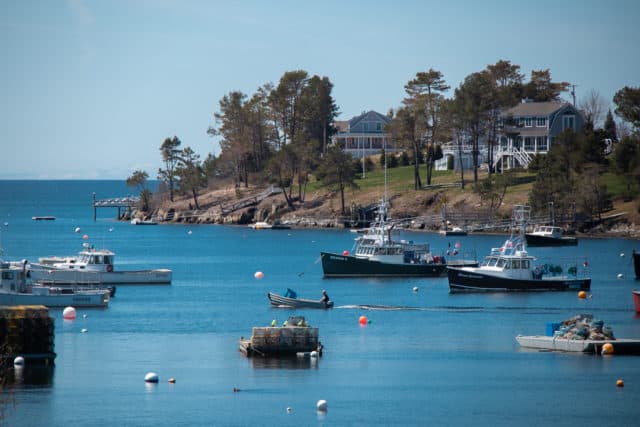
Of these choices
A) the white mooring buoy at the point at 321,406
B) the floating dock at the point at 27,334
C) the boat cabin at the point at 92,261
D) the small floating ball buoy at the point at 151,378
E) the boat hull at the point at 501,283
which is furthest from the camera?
the boat cabin at the point at 92,261

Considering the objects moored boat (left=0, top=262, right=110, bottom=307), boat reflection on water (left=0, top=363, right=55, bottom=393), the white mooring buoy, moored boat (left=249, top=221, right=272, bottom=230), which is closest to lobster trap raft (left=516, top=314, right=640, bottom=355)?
the white mooring buoy

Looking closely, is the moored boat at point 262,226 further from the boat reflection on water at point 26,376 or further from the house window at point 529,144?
the boat reflection on water at point 26,376

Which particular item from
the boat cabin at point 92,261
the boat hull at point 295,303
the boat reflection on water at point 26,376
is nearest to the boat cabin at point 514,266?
the boat hull at point 295,303

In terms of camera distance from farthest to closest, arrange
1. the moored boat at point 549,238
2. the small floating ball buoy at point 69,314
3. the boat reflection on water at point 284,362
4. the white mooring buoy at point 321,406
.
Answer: the moored boat at point 549,238 → the small floating ball buoy at point 69,314 → the boat reflection on water at point 284,362 → the white mooring buoy at point 321,406

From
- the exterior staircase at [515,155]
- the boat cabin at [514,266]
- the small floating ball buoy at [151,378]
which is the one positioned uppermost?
the exterior staircase at [515,155]

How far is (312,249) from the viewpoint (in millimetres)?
129375

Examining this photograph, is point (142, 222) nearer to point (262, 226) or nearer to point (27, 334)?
point (262, 226)

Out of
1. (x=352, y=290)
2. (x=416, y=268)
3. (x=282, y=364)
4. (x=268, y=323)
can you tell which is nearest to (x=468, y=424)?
(x=282, y=364)

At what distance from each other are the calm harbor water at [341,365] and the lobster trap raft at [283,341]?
0.73m

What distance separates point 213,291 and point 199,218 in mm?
98287

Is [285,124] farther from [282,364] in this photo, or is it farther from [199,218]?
[282,364]

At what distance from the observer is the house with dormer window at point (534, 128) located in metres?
170

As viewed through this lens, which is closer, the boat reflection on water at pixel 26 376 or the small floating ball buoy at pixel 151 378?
the boat reflection on water at pixel 26 376

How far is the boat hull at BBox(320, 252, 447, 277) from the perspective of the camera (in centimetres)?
9512
